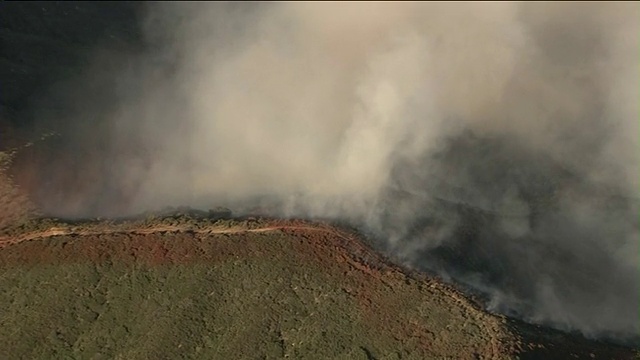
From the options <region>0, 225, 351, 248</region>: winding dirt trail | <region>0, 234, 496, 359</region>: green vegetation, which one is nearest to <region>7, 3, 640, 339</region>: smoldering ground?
<region>0, 225, 351, 248</region>: winding dirt trail

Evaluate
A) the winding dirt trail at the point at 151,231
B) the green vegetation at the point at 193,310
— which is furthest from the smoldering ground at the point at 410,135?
the green vegetation at the point at 193,310

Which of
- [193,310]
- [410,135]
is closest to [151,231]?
[193,310]

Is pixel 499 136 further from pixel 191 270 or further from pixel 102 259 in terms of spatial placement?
pixel 102 259

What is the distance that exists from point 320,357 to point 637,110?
33.0 meters

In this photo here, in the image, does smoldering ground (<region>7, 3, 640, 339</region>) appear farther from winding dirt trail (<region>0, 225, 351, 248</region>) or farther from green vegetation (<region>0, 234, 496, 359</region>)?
green vegetation (<region>0, 234, 496, 359</region>)

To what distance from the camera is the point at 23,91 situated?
152 ft

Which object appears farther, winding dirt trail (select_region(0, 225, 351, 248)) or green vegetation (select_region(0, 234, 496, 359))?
winding dirt trail (select_region(0, 225, 351, 248))

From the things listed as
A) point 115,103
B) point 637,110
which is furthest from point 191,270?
point 637,110

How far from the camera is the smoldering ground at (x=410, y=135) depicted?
4000cm

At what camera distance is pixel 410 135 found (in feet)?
153

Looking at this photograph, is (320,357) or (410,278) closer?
(320,357)

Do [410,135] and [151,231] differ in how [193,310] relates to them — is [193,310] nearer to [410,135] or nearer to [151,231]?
[151,231]

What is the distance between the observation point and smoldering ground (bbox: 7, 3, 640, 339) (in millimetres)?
40000

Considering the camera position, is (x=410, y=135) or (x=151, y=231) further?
(x=410, y=135)
